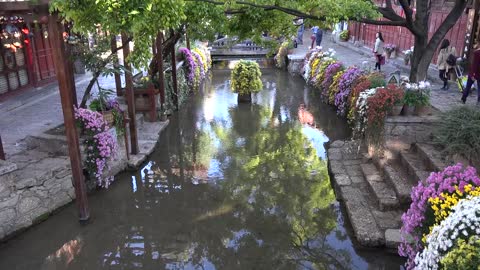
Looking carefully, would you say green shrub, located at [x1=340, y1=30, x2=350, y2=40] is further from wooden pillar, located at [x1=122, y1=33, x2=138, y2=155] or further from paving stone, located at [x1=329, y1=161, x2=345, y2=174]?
wooden pillar, located at [x1=122, y1=33, x2=138, y2=155]

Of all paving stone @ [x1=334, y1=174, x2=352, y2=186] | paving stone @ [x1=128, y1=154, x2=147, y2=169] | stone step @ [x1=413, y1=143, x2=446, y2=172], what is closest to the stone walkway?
stone step @ [x1=413, y1=143, x2=446, y2=172]

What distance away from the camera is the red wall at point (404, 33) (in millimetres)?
13164

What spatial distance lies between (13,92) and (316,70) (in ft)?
33.7

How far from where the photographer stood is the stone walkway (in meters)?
9.75

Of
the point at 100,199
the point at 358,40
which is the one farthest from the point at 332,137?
the point at 358,40

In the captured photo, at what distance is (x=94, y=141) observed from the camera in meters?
7.05

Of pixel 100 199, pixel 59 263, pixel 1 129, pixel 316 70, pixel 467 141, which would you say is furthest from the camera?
pixel 316 70

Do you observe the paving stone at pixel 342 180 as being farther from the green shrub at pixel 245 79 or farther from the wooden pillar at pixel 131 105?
the green shrub at pixel 245 79

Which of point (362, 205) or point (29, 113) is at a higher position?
point (29, 113)

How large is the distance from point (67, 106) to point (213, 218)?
2.74 m

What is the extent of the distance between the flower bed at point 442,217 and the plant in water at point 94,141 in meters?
4.88

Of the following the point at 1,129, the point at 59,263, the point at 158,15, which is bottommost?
the point at 59,263

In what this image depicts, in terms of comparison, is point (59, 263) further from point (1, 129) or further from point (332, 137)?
point (332, 137)

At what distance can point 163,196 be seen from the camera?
24.4ft
